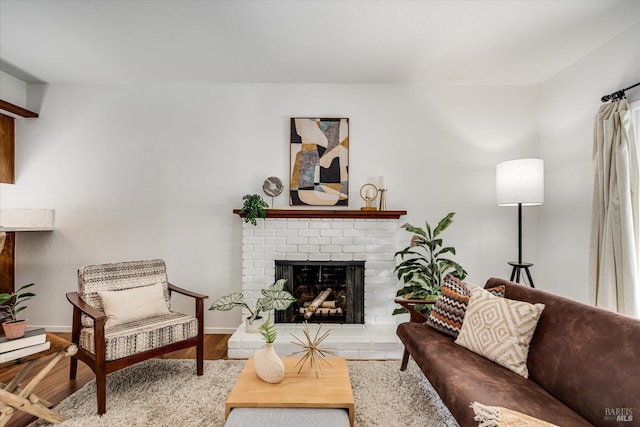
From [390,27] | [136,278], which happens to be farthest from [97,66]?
[390,27]

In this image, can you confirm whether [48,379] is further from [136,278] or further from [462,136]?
[462,136]

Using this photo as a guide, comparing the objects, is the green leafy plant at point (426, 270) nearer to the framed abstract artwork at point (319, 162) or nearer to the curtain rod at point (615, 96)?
the framed abstract artwork at point (319, 162)

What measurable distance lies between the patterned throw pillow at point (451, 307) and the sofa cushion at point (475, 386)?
126mm

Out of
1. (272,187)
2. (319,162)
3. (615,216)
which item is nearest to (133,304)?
(272,187)

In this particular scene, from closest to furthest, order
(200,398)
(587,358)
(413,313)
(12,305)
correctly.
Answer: (587,358) → (200,398) → (413,313) → (12,305)

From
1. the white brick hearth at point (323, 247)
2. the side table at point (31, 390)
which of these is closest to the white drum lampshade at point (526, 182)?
the white brick hearth at point (323, 247)

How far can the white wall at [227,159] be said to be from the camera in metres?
3.54

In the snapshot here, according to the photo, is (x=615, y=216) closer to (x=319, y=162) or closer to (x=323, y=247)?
(x=323, y=247)

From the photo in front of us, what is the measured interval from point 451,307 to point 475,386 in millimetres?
747

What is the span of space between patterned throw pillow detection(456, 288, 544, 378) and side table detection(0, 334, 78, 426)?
2359mm

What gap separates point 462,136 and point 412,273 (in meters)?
1.62

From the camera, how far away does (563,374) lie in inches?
62.3

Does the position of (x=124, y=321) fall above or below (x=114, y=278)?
below

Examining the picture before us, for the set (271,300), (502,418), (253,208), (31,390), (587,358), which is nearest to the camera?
(502,418)
